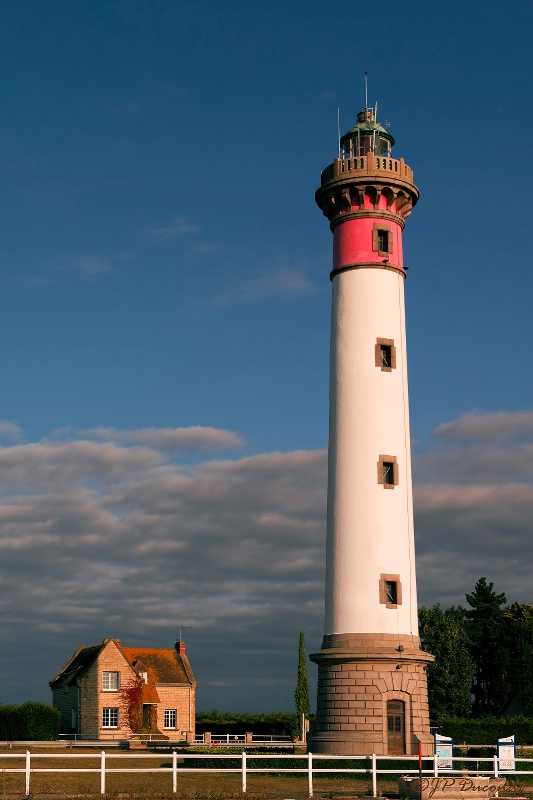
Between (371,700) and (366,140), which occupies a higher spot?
(366,140)

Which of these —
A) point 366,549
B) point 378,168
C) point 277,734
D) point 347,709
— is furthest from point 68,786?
point 277,734

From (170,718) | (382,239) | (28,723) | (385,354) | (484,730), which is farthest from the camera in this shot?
(170,718)

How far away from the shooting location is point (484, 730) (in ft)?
160

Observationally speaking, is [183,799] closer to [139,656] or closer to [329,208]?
[329,208]

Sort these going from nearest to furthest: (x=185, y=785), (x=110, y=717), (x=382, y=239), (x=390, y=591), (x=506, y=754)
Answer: (x=185, y=785), (x=506, y=754), (x=390, y=591), (x=382, y=239), (x=110, y=717)

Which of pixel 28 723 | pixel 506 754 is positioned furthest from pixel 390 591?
pixel 28 723

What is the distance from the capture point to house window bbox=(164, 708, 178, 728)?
78375mm

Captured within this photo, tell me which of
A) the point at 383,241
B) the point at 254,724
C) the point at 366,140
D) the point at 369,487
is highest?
the point at 366,140

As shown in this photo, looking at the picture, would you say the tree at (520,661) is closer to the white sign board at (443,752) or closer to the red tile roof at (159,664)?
the red tile roof at (159,664)

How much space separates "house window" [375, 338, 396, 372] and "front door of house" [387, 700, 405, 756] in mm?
13696

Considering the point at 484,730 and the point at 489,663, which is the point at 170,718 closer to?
the point at 489,663

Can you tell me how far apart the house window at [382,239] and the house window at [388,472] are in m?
9.13

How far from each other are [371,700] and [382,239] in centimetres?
1950

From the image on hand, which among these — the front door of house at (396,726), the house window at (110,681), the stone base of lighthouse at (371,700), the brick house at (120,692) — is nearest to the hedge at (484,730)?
the stone base of lighthouse at (371,700)
